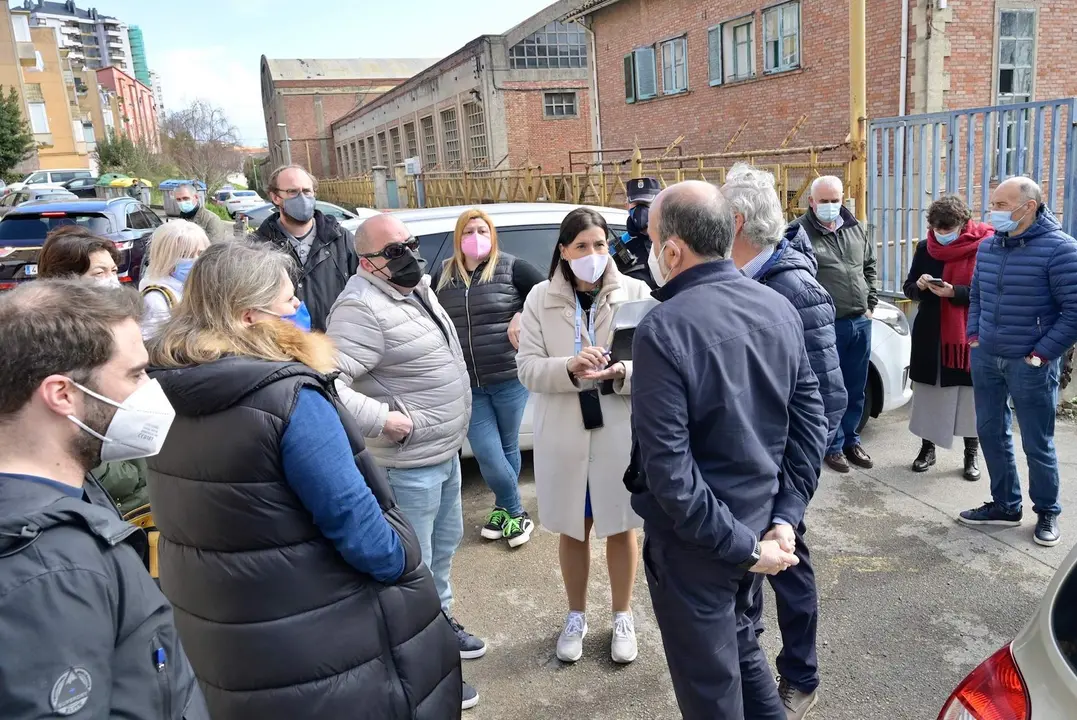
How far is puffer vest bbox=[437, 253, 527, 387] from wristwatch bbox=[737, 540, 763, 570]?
205 centimetres

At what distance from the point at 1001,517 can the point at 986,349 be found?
2.99ft

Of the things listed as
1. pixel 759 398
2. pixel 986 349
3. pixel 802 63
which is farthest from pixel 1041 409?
pixel 802 63

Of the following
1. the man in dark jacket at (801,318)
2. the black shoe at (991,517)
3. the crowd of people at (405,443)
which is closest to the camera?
the crowd of people at (405,443)

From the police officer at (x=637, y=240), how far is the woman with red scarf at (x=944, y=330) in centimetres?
179

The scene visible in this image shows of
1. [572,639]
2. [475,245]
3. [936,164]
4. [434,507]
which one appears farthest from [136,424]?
[936,164]

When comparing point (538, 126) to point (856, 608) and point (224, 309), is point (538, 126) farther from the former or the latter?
point (224, 309)

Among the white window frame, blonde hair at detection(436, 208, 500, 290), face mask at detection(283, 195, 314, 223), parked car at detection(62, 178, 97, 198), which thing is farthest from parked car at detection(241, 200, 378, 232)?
parked car at detection(62, 178, 97, 198)

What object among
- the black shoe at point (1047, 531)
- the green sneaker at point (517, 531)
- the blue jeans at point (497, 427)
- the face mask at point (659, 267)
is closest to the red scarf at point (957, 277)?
the black shoe at point (1047, 531)

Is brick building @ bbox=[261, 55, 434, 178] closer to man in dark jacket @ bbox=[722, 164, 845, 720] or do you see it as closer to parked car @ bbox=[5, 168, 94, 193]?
parked car @ bbox=[5, 168, 94, 193]

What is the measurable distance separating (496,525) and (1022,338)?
2.92 m

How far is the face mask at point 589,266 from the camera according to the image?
10.1 ft

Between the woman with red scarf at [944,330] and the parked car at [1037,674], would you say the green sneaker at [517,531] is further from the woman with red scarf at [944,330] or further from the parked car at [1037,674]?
the parked car at [1037,674]

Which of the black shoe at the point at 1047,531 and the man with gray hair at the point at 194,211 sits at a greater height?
the man with gray hair at the point at 194,211

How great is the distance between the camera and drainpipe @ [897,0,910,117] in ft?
40.4
